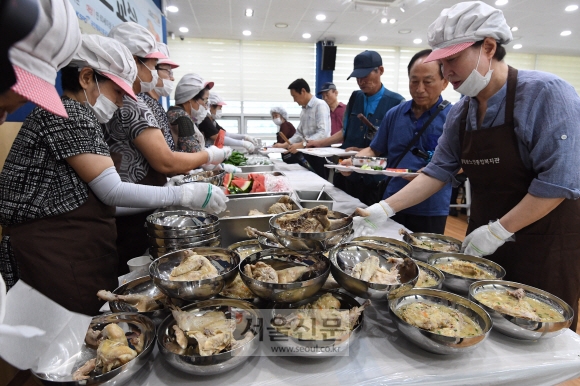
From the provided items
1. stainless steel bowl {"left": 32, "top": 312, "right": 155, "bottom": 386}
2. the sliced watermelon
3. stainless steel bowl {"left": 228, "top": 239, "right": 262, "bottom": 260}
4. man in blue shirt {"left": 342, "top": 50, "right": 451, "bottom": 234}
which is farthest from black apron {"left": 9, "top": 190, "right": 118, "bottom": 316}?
man in blue shirt {"left": 342, "top": 50, "right": 451, "bottom": 234}

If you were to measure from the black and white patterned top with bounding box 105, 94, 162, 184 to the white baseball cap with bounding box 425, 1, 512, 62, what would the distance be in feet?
5.50

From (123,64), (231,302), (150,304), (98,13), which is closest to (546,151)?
(231,302)

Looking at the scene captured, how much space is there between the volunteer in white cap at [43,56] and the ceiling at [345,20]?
23.5 ft

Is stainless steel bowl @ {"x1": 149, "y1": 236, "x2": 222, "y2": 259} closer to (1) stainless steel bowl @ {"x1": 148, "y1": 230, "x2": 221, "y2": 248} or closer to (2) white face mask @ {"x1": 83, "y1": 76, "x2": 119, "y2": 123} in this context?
(1) stainless steel bowl @ {"x1": 148, "y1": 230, "x2": 221, "y2": 248}

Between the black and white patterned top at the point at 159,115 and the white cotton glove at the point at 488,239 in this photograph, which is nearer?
the white cotton glove at the point at 488,239

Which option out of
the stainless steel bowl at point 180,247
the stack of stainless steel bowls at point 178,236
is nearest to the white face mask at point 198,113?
the stack of stainless steel bowls at point 178,236

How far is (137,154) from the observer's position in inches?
78.6

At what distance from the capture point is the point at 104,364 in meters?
0.84

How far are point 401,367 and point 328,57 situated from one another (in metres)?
10.1

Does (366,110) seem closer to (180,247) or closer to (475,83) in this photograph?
(475,83)

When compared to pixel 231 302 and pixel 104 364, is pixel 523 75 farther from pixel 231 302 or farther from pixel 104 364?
pixel 104 364

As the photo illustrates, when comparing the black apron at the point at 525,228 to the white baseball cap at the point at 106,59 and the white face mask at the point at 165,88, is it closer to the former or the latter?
the white baseball cap at the point at 106,59

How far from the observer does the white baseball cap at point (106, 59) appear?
1.49 metres

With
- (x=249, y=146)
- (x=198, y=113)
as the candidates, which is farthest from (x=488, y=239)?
(x=249, y=146)
